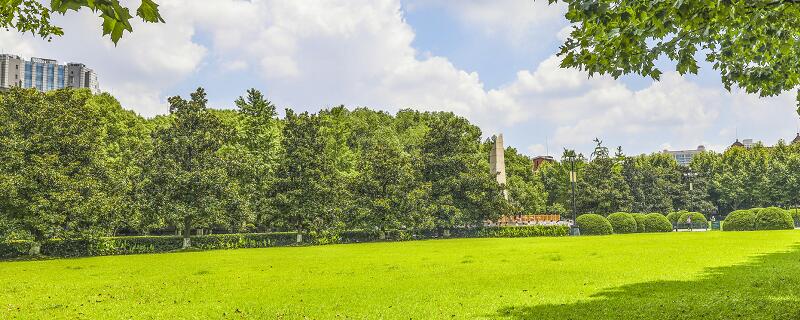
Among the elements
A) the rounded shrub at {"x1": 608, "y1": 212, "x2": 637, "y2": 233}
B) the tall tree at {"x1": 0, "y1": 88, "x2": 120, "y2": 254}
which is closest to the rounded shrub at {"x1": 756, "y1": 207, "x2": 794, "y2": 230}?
the rounded shrub at {"x1": 608, "y1": 212, "x2": 637, "y2": 233}

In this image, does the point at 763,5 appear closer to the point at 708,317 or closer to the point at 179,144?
the point at 708,317

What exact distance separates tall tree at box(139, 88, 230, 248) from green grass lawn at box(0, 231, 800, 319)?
14928 millimetres

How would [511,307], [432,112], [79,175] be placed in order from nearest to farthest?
[511,307] → [79,175] → [432,112]

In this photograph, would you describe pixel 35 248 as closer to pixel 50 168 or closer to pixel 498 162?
pixel 50 168

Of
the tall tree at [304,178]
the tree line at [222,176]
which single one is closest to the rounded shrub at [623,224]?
the tree line at [222,176]

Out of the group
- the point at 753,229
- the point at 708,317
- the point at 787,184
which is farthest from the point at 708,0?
the point at 787,184

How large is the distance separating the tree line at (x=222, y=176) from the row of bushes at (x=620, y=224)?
6.72m

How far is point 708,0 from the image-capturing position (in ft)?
20.9

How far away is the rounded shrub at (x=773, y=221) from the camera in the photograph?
49.5 metres

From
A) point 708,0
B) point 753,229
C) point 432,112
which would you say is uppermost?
point 432,112

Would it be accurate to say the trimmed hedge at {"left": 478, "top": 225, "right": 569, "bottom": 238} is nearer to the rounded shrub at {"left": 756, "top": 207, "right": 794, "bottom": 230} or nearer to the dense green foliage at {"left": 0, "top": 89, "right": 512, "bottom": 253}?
the dense green foliage at {"left": 0, "top": 89, "right": 512, "bottom": 253}

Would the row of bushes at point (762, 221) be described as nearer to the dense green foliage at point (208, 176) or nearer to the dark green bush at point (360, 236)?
the dense green foliage at point (208, 176)

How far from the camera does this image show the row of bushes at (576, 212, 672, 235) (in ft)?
166

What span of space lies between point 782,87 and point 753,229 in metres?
45.7
